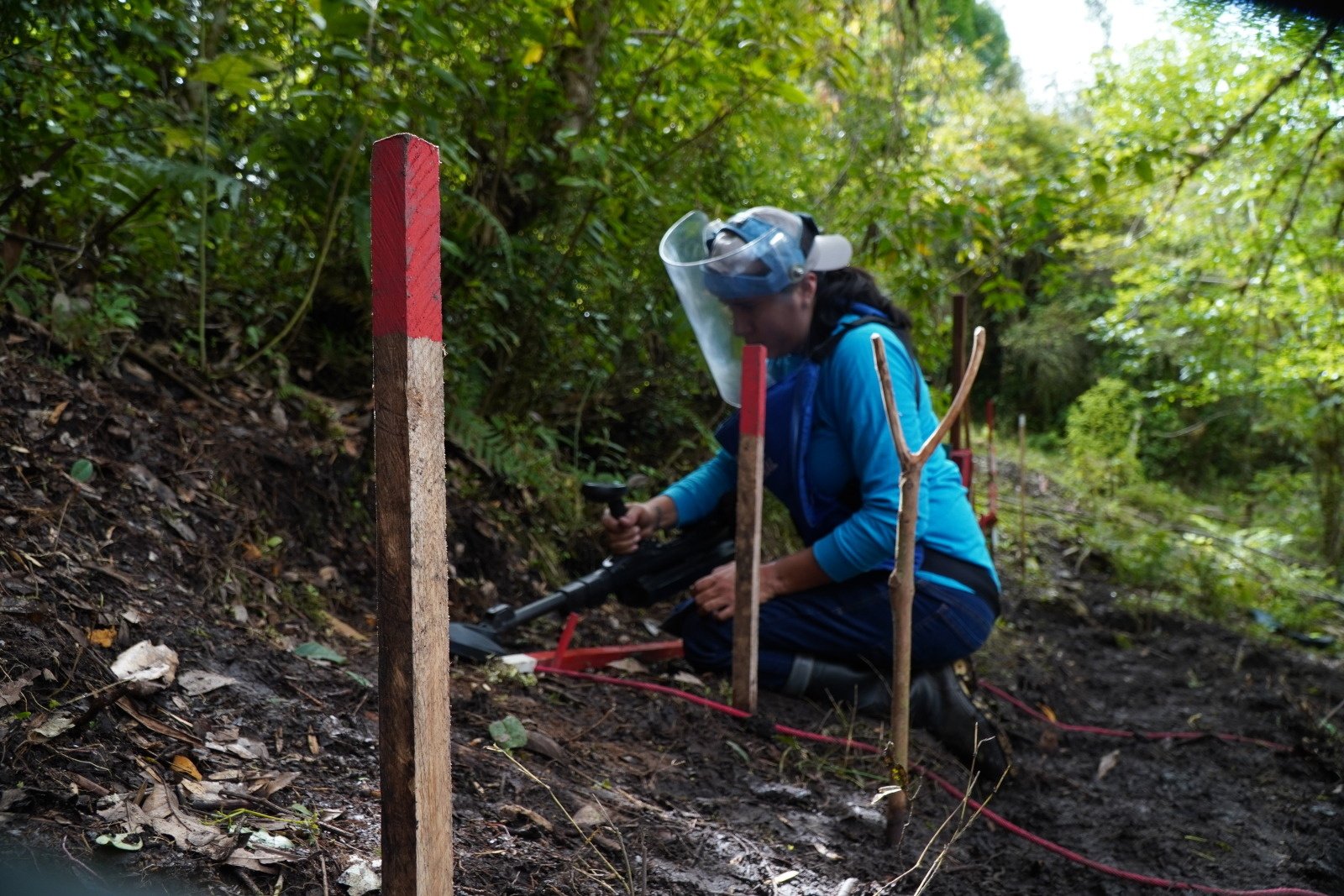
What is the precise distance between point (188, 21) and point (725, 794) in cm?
281

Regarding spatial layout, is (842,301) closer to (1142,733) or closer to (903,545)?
(903,545)

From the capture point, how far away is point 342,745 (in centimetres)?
186

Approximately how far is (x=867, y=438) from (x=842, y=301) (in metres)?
0.53

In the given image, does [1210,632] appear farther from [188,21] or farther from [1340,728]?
[188,21]

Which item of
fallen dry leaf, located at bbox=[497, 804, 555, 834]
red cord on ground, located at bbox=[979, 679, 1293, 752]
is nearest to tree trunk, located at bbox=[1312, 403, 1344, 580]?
red cord on ground, located at bbox=[979, 679, 1293, 752]

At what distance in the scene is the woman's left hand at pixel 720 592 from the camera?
3.13 meters

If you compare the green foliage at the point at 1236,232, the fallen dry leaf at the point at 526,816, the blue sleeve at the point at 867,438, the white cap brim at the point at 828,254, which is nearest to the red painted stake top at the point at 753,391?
the blue sleeve at the point at 867,438

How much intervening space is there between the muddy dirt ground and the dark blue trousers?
150mm

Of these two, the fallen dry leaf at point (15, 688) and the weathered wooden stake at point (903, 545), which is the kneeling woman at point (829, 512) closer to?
the weathered wooden stake at point (903, 545)

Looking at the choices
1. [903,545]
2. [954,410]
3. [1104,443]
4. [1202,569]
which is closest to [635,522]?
[903,545]

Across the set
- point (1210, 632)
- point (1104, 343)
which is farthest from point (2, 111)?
point (1104, 343)

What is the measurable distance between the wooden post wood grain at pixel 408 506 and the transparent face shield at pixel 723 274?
6.57 ft

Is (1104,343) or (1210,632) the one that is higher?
(1104,343)

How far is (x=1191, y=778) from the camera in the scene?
3.46m
